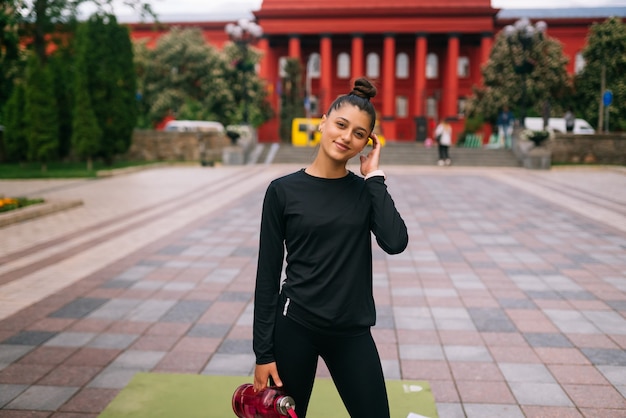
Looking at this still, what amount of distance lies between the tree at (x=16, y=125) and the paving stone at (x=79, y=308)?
59.9 ft

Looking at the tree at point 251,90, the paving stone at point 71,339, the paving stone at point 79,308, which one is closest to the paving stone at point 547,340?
the paving stone at point 71,339

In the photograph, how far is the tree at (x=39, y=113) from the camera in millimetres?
21172

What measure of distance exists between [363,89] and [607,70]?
37.8 m

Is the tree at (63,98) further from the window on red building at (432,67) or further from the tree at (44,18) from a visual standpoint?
the window on red building at (432,67)

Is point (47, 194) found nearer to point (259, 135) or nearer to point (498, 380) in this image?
point (498, 380)

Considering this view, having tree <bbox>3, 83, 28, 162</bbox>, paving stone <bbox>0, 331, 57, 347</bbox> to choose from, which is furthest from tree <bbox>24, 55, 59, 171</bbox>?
paving stone <bbox>0, 331, 57, 347</bbox>

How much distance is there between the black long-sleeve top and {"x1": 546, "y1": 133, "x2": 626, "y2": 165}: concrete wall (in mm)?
25725

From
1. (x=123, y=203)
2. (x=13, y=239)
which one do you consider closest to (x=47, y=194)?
(x=123, y=203)

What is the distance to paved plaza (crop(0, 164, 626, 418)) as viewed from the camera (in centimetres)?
418

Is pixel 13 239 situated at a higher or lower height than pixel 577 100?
lower

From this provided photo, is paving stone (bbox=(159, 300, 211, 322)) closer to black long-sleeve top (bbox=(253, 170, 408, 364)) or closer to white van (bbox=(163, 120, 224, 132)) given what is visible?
black long-sleeve top (bbox=(253, 170, 408, 364))

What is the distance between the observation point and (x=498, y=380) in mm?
4258

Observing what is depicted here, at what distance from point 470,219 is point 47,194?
10310mm

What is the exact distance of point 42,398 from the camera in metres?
3.96
